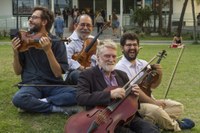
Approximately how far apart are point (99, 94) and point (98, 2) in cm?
3375

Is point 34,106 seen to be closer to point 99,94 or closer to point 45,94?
point 45,94

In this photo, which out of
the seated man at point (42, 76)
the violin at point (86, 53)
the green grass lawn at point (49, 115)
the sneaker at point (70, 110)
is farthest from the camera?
the violin at point (86, 53)

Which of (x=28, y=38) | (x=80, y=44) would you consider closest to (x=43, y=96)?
(x=28, y=38)

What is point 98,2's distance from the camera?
38062 millimetres

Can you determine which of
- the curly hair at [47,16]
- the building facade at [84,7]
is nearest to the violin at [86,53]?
the curly hair at [47,16]

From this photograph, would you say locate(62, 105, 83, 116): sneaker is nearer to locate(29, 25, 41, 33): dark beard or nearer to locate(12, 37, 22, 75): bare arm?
locate(12, 37, 22, 75): bare arm

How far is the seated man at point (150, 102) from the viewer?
5398mm

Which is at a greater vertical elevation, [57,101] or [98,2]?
→ [98,2]

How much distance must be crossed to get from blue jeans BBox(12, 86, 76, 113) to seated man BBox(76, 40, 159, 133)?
0.96m

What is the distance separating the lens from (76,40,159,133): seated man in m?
4.79

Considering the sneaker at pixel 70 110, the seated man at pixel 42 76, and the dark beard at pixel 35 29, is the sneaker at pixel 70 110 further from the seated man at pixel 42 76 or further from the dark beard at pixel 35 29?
the dark beard at pixel 35 29

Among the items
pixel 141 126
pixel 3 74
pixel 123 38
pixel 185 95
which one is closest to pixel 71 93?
pixel 123 38

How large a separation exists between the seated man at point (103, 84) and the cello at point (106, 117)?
0.23ft

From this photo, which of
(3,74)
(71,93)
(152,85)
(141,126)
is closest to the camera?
A: (141,126)
